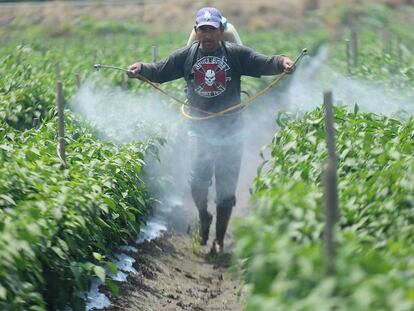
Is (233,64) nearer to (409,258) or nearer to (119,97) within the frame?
(119,97)

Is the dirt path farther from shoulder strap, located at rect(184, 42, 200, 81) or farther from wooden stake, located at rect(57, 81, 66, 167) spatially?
shoulder strap, located at rect(184, 42, 200, 81)

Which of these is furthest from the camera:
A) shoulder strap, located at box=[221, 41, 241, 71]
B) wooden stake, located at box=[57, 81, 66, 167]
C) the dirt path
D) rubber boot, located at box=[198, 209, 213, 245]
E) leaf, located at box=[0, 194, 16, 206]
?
rubber boot, located at box=[198, 209, 213, 245]

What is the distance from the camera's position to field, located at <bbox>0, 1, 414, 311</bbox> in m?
4.30

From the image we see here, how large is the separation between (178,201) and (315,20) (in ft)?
112

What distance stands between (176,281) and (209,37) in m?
2.14

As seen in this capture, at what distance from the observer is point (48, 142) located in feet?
24.4

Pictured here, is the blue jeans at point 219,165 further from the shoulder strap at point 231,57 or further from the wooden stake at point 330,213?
the wooden stake at point 330,213

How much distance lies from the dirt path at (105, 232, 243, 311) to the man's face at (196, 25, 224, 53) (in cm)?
178

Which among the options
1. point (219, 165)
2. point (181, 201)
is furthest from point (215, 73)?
point (181, 201)

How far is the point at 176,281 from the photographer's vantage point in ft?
25.6

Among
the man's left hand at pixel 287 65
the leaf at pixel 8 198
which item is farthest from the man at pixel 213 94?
the leaf at pixel 8 198

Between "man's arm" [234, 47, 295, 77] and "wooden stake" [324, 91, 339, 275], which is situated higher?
"man's arm" [234, 47, 295, 77]

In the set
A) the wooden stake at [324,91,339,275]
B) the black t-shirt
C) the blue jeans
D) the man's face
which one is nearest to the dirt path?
the blue jeans

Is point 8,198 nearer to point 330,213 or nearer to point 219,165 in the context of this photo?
point 330,213
